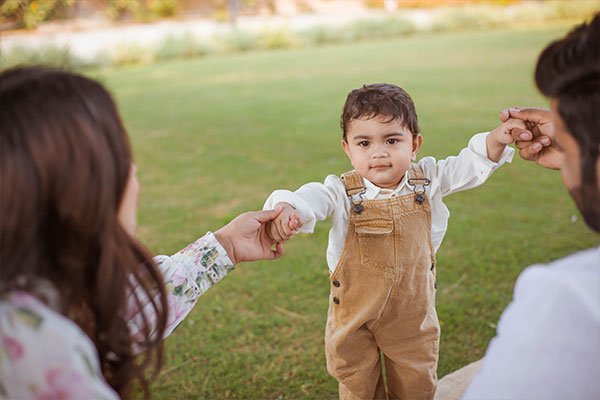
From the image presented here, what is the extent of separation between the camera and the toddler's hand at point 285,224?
1.94 meters

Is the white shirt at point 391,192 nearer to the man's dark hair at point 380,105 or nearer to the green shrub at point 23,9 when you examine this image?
the man's dark hair at point 380,105

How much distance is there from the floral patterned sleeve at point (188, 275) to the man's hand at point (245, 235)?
5 centimetres

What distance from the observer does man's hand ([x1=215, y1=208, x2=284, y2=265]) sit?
6.37 feet

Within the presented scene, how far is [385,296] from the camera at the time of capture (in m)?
2.11

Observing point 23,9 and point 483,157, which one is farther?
point 23,9

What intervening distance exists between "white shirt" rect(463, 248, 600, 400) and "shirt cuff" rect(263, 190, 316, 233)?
886 millimetres

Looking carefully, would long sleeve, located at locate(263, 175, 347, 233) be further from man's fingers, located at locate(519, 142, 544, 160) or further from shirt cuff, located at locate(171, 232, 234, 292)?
man's fingers, located at locate(519, 142, 544, 160)

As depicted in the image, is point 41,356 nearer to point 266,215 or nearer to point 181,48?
point 266,215

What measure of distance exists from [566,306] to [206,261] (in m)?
1.03

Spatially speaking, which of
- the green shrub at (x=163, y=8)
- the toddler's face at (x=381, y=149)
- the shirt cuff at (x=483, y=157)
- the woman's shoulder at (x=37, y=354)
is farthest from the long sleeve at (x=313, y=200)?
the green shrub at (x=163, y=8)

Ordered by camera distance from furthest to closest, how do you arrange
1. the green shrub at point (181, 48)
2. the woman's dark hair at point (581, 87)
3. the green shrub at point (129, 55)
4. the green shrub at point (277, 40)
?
the green shrub at point (277, 40) → the green shrub at point (181, 48) → the green shrub at point (129, 55) → the woman's dark hair at point (581, 87)

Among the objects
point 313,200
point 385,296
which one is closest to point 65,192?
point 313,200

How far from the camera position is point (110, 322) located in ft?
4.50

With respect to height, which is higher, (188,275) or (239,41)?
(188,275)
